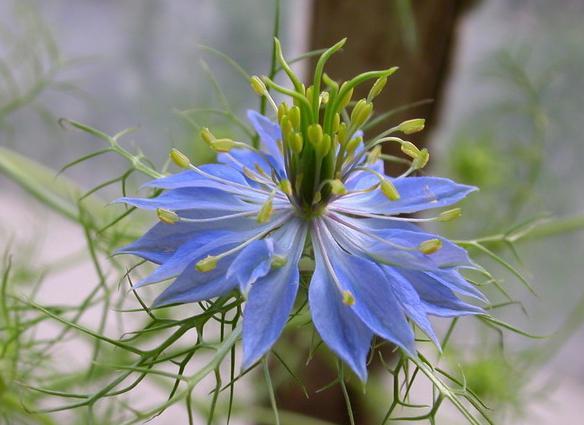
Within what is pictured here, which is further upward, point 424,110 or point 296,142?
point 296,142

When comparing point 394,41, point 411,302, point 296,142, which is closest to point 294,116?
point 296,142

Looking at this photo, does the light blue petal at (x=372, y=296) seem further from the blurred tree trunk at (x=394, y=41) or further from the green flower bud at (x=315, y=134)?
the blurred tree trunk at (x=394, y=41)

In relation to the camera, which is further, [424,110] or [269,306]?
[424,110]

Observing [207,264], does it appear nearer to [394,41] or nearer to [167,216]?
[167,216]

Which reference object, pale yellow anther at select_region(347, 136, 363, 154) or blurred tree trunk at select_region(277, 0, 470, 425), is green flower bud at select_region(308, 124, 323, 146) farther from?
blurred tree trunk at select_region(277, 0, 470, 425)

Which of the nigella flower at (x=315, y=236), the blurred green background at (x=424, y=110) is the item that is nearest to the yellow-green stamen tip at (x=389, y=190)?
the nigella flower at (x=315, y=236)

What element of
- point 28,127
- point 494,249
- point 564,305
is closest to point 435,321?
point 564,305
